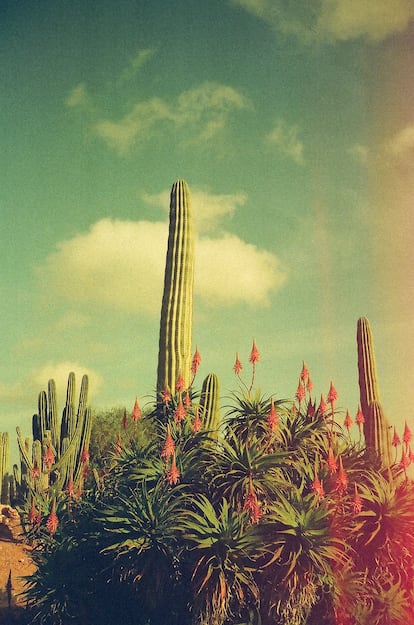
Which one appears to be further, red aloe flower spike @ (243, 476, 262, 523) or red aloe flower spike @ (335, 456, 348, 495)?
red aloe flower spike @ (335, 456, 348, 495)

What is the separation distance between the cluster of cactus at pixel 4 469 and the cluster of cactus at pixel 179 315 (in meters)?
11.9

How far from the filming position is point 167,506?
1320 cm

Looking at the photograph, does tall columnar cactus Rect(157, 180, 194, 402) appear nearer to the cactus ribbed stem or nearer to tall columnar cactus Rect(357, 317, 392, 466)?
tall columnar cactus Rect(357, 317, 392, 466)

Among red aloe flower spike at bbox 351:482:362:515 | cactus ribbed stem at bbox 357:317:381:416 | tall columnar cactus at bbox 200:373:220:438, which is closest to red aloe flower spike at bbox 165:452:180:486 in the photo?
red aloe flower spike at bbox 351:482:362:515

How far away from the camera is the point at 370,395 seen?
91.5 feet

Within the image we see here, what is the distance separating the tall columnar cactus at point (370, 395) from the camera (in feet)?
83.7

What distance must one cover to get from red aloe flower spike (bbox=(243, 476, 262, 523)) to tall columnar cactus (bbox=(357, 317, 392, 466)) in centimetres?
1341

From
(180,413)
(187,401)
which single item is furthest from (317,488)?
(187,401)

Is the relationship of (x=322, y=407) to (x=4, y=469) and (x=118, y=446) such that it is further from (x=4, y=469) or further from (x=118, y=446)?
(x=4, y=469)

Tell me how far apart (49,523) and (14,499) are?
1556cm

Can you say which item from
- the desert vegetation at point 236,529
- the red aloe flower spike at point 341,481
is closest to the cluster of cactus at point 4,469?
the desert vegetation at point 236,529

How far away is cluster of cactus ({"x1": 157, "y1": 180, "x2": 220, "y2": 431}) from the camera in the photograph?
18281mm

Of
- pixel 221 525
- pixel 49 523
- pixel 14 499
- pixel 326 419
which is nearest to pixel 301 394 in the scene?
pixel 326 419

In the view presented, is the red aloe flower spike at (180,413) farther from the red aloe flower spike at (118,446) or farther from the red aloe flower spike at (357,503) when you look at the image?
the red aloe flower spike at (357,503)
